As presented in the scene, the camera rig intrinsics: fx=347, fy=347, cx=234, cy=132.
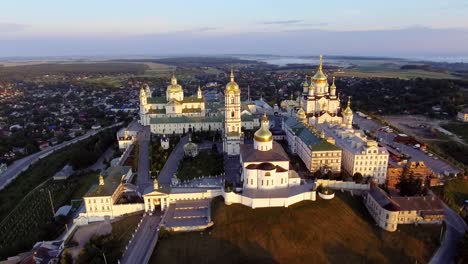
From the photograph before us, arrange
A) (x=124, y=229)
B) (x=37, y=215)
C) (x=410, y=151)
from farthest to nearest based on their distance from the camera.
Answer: (x=410, y=151) → (x=37, y=215) → (x=124, y=229)

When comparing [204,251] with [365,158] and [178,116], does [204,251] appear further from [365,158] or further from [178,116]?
[178,116]

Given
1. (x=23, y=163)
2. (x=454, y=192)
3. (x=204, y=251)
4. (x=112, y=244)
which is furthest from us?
(x=23, y=163)

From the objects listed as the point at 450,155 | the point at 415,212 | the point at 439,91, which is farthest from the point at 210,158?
the point at 439,91

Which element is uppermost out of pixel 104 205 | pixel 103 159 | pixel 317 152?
pixel 317 152

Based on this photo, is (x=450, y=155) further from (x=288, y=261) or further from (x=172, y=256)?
(x=172, y=256)

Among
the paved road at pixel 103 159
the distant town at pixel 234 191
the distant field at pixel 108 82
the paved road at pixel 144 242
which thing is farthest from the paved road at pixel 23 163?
the distant field at pixel 108 82

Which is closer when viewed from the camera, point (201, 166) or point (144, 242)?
point (144, 242)

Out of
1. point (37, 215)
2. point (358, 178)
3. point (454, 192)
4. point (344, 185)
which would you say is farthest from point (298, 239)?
point (37, 215)
